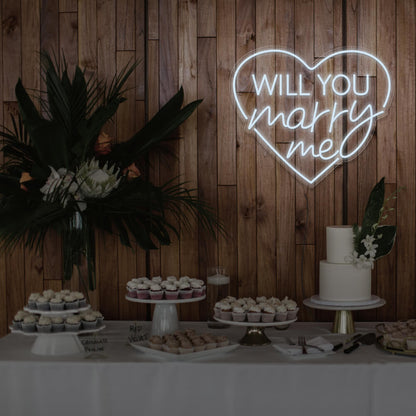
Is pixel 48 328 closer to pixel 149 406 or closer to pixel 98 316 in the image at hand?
pixel 98 316

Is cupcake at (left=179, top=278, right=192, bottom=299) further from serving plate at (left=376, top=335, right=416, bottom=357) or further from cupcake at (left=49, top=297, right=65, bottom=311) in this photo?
serving plate at (left=376, top=335, right=416, bottom=357)

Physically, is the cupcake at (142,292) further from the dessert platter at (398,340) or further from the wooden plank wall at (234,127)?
the dessert platter at (398,340)

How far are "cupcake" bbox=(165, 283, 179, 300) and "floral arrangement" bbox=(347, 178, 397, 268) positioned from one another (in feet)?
2.64

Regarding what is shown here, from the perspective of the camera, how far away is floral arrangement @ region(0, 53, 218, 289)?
243 centimetres

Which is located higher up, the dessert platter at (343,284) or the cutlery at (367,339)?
the dessert platter at (343,284)

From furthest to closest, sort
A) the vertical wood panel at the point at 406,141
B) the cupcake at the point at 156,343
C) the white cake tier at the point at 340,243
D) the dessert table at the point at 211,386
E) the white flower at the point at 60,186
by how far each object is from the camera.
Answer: the vertical wood panel at the point at 406,141 → the white cake tier at the point at 340,243 → the white flower at the point at 60,186 → the cupcake at the point at 156,343 → the dessert table at the point at 211,386

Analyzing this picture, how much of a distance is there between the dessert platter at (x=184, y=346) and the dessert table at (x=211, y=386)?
0.03 metres

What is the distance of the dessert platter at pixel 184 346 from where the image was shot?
2102 mm

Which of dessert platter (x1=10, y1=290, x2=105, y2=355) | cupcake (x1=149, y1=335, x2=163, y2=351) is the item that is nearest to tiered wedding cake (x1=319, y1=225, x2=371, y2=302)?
cupcake (x1=149, y1=335, x2=163, y2=351)

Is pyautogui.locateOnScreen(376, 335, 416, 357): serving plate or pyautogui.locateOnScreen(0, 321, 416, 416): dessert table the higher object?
pyautogui.locateOnScreen(376, 335, 416, 357): serving plate

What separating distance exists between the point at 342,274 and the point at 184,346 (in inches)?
32.6

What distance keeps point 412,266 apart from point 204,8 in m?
1.76

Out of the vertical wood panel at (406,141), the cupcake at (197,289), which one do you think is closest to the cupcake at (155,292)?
the cupcake at (197,289)

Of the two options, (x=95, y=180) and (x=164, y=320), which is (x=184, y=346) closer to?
(x=164, y=320)
